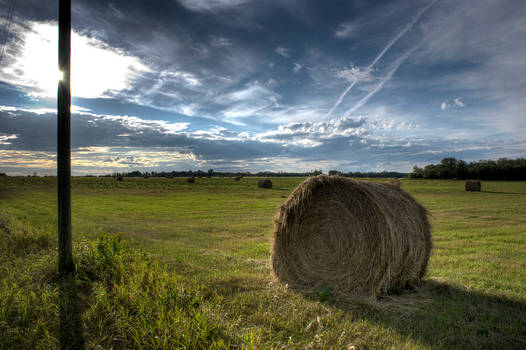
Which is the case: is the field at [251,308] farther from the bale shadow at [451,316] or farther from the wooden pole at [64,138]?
the wooden pole at [64,138]

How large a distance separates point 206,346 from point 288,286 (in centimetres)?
299

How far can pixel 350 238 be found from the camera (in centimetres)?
647

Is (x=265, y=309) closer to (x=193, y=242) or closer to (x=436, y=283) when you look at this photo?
(x=436, y=283)

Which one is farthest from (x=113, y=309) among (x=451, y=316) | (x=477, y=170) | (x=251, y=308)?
(x=477, y=170)

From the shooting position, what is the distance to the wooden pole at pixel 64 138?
6.32 metres

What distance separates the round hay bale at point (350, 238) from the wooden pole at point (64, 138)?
439 centimetres

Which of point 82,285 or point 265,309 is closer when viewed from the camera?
point 265,309

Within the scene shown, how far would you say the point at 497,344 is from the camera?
402 cm

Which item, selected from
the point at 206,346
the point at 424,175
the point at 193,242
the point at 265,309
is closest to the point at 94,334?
the point at 206,346

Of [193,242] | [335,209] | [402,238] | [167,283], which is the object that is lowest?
[193,242]

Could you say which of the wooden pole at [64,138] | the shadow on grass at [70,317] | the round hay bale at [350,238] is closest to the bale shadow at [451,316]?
the round hay bale at [350,238]

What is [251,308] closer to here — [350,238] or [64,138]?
[350,238]

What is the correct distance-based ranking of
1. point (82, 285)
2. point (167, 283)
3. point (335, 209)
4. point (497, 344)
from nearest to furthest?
point (497, 344) → point (167, 283) → point (82, 285) → point (335, 209)

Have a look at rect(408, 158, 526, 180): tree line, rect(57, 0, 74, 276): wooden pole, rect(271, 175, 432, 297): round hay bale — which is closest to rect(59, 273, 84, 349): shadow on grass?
rect(57, 0, 74, 276): wooden pole
